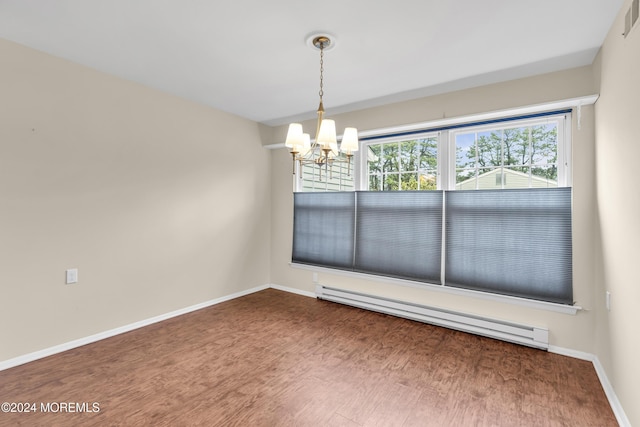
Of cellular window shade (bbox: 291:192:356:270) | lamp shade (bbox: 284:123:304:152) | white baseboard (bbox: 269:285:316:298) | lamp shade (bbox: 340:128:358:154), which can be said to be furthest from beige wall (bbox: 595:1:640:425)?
white baseboard (bbox: 269:285:316:298)

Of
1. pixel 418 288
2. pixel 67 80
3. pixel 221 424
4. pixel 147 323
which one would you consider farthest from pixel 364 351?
pixel 67 80

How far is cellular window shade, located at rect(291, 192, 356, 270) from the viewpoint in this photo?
13.4ft

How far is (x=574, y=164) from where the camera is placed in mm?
2709

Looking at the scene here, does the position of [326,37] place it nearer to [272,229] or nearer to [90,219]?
[90,219]

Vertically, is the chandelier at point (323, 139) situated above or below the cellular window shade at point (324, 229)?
above

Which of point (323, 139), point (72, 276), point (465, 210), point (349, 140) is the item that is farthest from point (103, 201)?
point (465, 210)

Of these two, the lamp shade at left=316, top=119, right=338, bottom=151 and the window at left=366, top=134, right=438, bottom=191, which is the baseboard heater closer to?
the window at left=366, top=134, right=438, bottom=191

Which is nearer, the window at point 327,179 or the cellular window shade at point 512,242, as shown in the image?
the cellular window shade at point 512,242

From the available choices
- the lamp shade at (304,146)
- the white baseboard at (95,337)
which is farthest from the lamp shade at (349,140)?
the white baseboard at (95,337)

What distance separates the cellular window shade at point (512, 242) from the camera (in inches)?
108

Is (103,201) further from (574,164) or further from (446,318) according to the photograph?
(574,164)

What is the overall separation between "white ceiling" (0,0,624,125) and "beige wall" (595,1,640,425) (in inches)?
14.4

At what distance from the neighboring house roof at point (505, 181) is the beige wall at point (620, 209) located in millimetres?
449

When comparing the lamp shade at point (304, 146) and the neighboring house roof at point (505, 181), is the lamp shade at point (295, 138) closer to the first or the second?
the lamp shade at point (304, 146)
